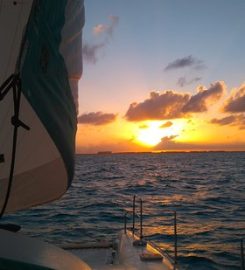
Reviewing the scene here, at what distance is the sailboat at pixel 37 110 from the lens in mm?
3225

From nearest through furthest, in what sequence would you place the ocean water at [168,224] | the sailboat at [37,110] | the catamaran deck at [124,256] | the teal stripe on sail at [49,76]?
the sailboat at [37,110] → the teal stripe on sail at [49,76] → the catamaran deck at [124,256] → the ocean water at [168,224]

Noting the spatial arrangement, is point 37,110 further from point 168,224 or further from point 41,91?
point 168,224

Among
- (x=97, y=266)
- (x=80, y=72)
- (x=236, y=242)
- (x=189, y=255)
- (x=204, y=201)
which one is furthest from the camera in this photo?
(x=204, y=201)

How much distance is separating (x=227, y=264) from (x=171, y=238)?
4.52 metres

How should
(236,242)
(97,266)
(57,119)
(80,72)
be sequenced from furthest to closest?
(236,242)
(97,266)
(80,72)
(57,119)

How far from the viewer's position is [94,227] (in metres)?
21.1

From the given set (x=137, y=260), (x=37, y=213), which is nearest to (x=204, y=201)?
(x=37, y=213)

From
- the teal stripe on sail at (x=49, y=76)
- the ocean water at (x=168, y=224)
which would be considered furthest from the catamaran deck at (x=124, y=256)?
the teal stripe on sail at (x=49, y=76)

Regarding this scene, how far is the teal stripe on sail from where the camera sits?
335 cm

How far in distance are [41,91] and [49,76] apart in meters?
0.22

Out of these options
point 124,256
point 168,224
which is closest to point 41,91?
point 124,256

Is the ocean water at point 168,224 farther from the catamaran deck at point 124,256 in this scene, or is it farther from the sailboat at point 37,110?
the sailboat at point 37,110

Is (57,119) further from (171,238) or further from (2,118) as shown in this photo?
(171,238)

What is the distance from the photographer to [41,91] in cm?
347
